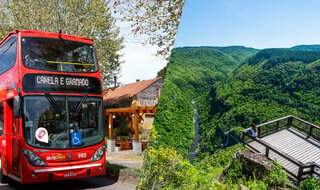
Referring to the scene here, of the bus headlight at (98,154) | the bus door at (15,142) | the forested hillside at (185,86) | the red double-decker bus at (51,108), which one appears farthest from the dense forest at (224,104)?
the bus door at (15,142)

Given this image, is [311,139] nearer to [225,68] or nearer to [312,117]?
[312,117]

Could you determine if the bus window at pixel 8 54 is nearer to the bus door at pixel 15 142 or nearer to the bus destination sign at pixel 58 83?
the bus destination sign at pixel 58 83

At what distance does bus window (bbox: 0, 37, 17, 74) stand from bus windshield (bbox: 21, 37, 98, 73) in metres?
0.33

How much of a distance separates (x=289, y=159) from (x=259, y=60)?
512 millimetres

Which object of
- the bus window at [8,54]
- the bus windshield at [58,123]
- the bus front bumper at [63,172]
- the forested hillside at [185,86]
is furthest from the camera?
the bus window at [8,54]

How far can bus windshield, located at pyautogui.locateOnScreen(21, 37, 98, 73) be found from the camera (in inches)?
170

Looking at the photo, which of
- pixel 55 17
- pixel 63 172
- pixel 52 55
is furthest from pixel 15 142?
pixel 55 17

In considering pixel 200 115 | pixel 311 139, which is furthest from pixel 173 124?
pixel 311 139

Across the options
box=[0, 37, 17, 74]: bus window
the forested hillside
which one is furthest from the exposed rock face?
box=[0, 37, 17, 74]: bus window

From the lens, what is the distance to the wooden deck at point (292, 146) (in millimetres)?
1035

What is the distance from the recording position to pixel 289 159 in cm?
105

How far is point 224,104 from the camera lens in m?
1.29

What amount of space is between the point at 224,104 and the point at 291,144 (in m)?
0.33

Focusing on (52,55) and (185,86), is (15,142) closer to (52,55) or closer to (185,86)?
(52,55)
